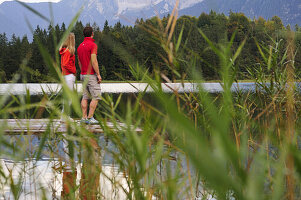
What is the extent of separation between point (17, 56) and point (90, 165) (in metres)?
65.5

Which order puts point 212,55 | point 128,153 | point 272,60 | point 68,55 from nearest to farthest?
point 128,153 → point 212,55 → point 272,60 → point 68,55

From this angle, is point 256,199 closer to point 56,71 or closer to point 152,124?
point 56,71

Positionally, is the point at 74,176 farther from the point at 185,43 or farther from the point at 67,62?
the point at 67,62

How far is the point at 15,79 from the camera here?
1.42 metres

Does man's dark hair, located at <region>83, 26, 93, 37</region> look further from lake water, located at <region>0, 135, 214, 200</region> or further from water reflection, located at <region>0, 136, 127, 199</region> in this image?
water reflection, located at <region>0, 136, 127, 199</region>

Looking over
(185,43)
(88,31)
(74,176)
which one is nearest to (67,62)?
(88,31)

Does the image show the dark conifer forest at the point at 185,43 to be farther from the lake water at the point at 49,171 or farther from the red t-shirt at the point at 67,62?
the red t-shirt at the point at 67,62

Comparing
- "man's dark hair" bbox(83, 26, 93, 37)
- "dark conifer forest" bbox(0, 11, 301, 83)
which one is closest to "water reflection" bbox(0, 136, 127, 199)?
"dark conifer forest" bbox(0, 11, 301, 83)

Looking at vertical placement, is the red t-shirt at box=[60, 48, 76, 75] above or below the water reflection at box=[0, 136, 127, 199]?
above

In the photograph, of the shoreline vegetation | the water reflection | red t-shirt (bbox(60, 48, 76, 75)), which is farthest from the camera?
red t-shirt (bbox(60, 48, 76, 75))

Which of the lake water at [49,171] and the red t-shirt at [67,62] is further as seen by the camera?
the red t-shirt at [67,62]

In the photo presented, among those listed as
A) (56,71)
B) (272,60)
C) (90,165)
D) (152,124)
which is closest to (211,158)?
(56,71)

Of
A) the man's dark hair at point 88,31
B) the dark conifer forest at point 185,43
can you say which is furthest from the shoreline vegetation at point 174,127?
the man's dark hair at point 88,31

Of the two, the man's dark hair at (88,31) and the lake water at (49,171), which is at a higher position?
the man's dark hair at (88,31)
